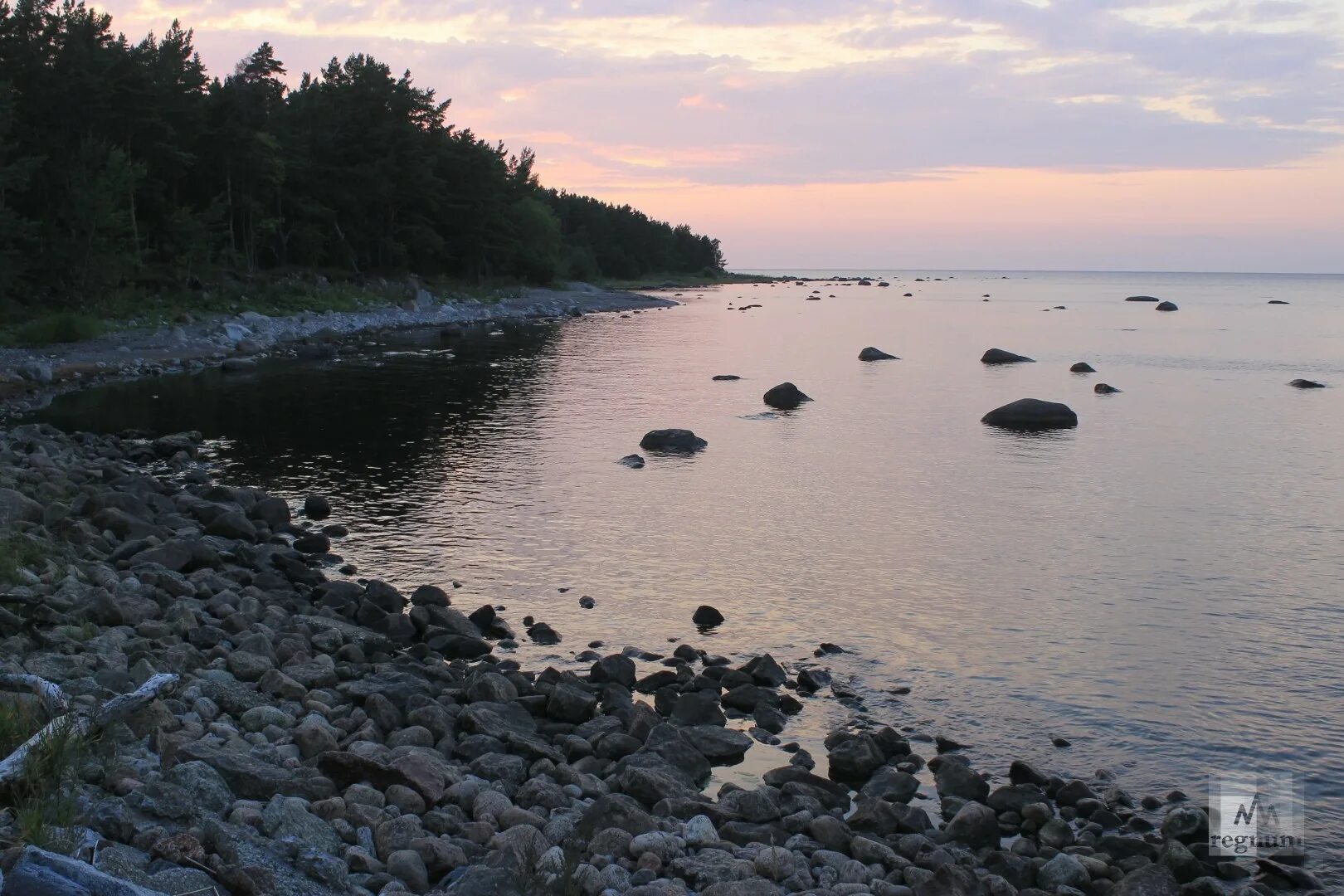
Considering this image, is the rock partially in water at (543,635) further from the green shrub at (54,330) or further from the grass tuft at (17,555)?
the green shrub at (54,330)

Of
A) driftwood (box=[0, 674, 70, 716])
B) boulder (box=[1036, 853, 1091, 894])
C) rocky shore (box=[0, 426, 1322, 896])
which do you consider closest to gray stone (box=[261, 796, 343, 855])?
rocky shore (box=[0, 426, 1322, 896])

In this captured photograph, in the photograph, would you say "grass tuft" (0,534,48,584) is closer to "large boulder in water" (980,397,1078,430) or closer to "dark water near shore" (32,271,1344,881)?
"dark water near shore" (32,271,1344,881)

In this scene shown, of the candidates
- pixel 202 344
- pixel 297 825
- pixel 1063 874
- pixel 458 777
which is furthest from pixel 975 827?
pixel 202 344

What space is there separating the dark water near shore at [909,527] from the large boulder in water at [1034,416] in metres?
0.69

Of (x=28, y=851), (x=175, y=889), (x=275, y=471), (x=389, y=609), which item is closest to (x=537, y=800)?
(x=175, y=889)

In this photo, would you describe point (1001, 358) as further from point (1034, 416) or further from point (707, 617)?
point (707, 617)

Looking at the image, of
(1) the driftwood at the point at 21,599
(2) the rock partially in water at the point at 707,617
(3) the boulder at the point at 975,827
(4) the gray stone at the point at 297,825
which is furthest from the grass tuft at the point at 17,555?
(3) the boulder at the point at 975,827

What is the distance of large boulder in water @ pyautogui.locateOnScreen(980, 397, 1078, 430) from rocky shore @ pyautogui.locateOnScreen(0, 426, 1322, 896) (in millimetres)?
23285

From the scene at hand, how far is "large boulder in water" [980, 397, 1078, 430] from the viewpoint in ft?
118

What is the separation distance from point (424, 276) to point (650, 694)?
85.2 m

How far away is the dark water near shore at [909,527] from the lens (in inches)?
531

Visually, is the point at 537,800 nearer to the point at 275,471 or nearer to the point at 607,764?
the point at 607,764

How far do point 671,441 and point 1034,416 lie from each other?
13.1 m

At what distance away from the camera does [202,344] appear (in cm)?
5212
